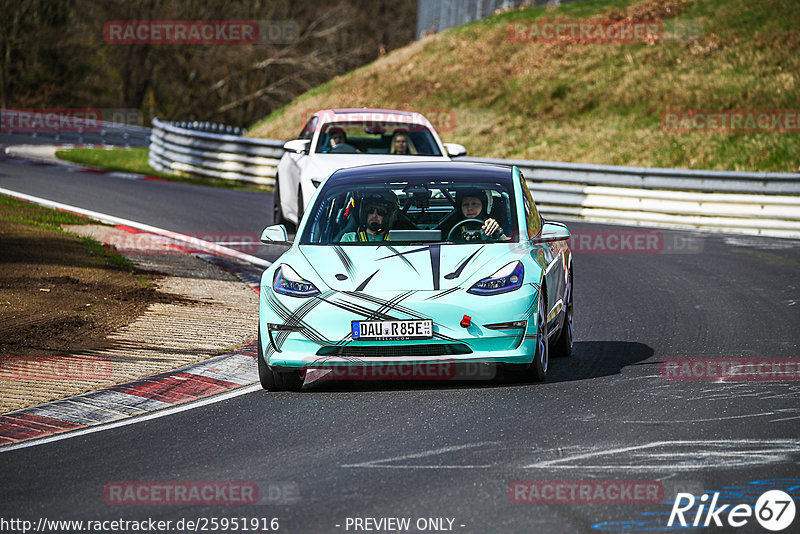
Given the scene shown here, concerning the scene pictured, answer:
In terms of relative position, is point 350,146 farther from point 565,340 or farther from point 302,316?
point 302,316

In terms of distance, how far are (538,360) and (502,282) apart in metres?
0.60

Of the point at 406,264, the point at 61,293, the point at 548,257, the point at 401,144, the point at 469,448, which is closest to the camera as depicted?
the point at 469,448

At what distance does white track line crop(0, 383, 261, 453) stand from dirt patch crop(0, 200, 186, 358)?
1.87 metres

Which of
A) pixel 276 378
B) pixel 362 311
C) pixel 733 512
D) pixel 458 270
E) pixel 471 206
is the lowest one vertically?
pixel 276 378

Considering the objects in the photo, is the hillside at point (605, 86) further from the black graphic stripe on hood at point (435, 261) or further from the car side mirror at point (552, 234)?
the black graphic stripe on hood at point (435, 261)

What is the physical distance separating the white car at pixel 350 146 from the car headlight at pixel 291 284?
716cm

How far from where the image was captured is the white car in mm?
15914

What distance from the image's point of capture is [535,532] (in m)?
5.32

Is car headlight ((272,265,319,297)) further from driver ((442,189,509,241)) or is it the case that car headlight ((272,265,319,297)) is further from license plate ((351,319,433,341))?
driver ((442,189,509,241))

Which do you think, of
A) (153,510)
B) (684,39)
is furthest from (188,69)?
(153,510)

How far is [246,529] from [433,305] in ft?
9.59

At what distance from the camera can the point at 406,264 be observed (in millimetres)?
8453

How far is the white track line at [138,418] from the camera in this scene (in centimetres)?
721

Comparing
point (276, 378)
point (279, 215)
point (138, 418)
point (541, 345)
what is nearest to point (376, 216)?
point (276, 378)
